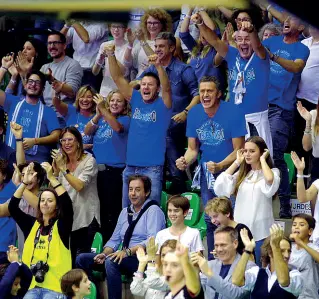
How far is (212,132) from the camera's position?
29.9 feet

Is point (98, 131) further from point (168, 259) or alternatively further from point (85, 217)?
point (168, 259)

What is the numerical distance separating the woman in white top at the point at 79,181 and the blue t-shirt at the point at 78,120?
2.31 feet

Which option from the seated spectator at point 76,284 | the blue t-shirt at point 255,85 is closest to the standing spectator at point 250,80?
the blue t-shirt at point 255,85

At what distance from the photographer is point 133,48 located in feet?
37.0

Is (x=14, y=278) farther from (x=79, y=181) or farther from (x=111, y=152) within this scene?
(x=111, y=152)

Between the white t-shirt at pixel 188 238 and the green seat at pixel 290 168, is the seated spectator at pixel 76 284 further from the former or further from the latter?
the green seat at pixel 290 168

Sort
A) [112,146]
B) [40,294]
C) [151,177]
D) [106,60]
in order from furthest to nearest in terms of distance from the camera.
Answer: [106,60] < [112,146] < [151,177] < [40,294]

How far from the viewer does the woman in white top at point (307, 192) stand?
8.09 m

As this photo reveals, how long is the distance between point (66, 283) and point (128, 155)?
7.92ft

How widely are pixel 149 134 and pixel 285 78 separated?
1.62m

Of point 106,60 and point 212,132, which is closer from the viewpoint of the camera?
point 212,132

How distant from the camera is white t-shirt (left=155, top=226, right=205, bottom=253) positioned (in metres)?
8.08

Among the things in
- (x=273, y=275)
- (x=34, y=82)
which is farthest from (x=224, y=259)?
(x=34, y=82)

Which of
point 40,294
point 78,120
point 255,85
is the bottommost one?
point 40,294
